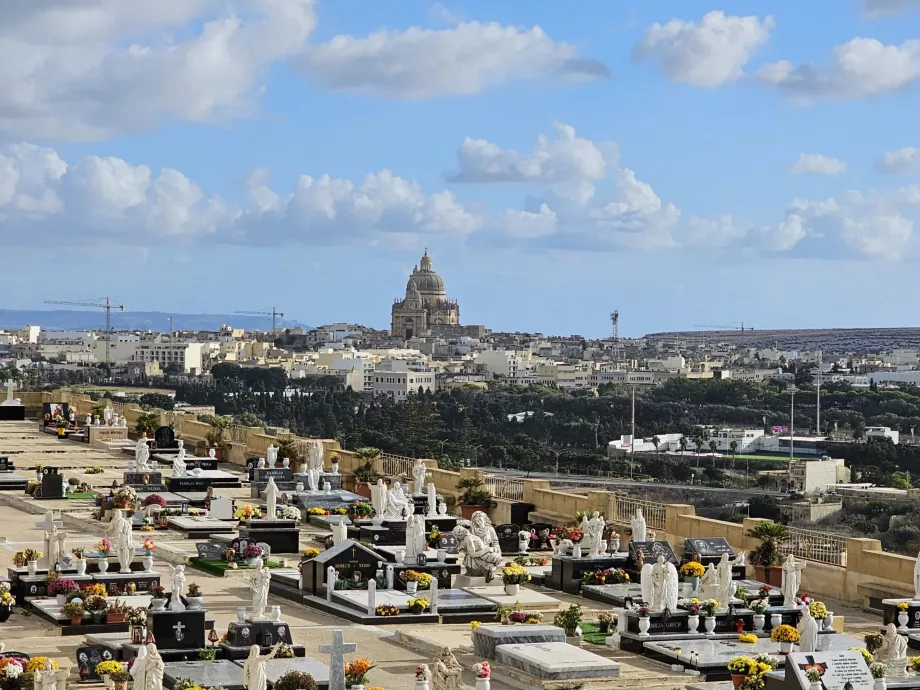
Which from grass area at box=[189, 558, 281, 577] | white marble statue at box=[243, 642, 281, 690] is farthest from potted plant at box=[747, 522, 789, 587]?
white marble statue at box=[243, 642, 281, 690]

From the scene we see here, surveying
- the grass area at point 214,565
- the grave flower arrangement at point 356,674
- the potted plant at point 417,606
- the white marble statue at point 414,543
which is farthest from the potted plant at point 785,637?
the grass area at point 214,565

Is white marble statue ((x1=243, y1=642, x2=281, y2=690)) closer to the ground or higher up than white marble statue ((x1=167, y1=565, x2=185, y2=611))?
closer to the ground

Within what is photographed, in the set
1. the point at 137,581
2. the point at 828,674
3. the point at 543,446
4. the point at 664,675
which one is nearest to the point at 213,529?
the point at 137,581

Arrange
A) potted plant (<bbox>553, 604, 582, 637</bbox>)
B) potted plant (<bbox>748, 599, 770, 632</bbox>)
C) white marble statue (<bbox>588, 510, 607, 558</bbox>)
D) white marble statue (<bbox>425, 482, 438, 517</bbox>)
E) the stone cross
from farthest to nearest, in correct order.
→ white marble statue (<bbox>425, 482, 438, 517</bbox>) → white marble statue (<bbox>588, 510, 607, 558</bbox>) → potted plant (<bbox>748, 599, 770, 632</bbox>) → potted plant (<bbox>553, 604, 582, 637</bbox>) → the stone cross

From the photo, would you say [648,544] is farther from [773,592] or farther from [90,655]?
[90,655]

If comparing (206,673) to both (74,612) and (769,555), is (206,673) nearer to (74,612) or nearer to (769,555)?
(74,612)

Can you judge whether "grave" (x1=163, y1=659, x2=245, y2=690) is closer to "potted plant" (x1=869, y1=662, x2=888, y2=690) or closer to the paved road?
"potted plant" (x1=869, y1=662, x2=888, y2=690)
